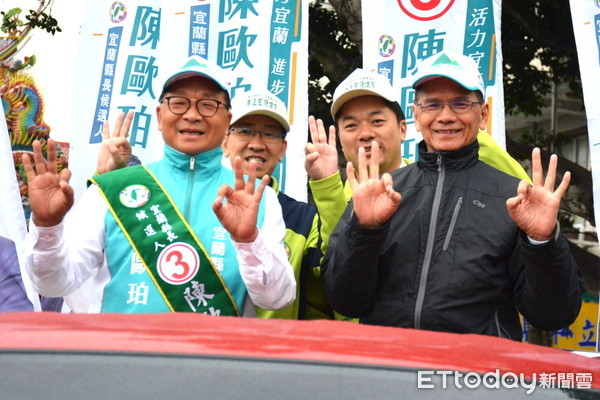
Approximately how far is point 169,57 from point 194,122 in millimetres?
3524

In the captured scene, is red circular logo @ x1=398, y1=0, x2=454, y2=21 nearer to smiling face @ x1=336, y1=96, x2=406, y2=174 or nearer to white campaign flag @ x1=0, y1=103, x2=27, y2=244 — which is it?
smiling face @ x1=336, y1=96, x2=406, y2=174

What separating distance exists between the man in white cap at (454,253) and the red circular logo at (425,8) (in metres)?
3.48

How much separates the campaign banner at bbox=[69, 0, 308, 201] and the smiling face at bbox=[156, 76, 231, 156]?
2802mm

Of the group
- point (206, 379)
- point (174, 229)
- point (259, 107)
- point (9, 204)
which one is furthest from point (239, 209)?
point (9, 204)

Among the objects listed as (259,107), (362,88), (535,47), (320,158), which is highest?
(535,47)

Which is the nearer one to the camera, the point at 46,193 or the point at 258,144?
the point at 46,193

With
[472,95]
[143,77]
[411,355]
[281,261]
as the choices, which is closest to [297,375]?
[411,355]

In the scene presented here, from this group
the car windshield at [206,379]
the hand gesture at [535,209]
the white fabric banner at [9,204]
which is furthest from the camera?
the white fabric banner at [9,204]

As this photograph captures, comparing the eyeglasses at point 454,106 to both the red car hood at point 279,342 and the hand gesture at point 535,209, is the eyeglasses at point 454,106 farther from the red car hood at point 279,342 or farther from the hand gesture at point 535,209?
the red car hood at point 279,342

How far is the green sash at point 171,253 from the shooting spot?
3.21 meters

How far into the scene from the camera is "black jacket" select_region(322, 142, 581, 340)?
301cm

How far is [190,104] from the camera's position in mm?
3506

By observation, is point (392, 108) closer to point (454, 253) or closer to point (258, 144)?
point (258, 144)

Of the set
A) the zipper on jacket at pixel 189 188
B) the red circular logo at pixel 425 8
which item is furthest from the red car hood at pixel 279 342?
the red circular logo at pixel 425 8
